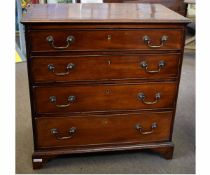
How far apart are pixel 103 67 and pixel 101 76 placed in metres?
0.05

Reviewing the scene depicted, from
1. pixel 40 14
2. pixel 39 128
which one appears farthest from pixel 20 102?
pixel 40 14

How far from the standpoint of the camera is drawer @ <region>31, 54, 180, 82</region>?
5.23ft

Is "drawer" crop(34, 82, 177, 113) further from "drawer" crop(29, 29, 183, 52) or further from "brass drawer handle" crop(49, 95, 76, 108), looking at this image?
"drawer" crop(29, 29, 183, 52)

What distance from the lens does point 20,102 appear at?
2.53 meters

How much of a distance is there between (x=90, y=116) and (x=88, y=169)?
339 millimetres

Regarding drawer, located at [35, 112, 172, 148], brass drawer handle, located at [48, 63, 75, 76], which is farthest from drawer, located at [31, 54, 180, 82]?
drawer, located at [35, 112, 172, 148]

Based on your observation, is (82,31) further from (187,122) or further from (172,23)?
(187,122)

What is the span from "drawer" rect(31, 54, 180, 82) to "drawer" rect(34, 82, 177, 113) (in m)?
0.05

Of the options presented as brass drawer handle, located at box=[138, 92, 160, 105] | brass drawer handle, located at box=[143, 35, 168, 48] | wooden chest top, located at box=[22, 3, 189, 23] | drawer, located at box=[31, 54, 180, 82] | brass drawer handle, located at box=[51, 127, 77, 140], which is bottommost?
brass drawer handle, located at box=[51, 127, 77, 140]

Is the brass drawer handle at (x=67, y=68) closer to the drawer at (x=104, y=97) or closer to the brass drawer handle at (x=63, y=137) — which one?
the drawer at (x=104, y=97)

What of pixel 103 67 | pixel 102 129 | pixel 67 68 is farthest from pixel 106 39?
pixel 102 129

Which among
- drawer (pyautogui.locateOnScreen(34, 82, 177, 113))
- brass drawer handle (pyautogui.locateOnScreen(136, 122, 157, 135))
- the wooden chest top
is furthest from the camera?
brass drawer handle (pyautogui.locateOnScreen(136, 122, 157, 135))

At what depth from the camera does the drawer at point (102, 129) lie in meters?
1.74

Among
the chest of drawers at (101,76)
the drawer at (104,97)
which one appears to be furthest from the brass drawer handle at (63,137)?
the drawer at (104,97)
